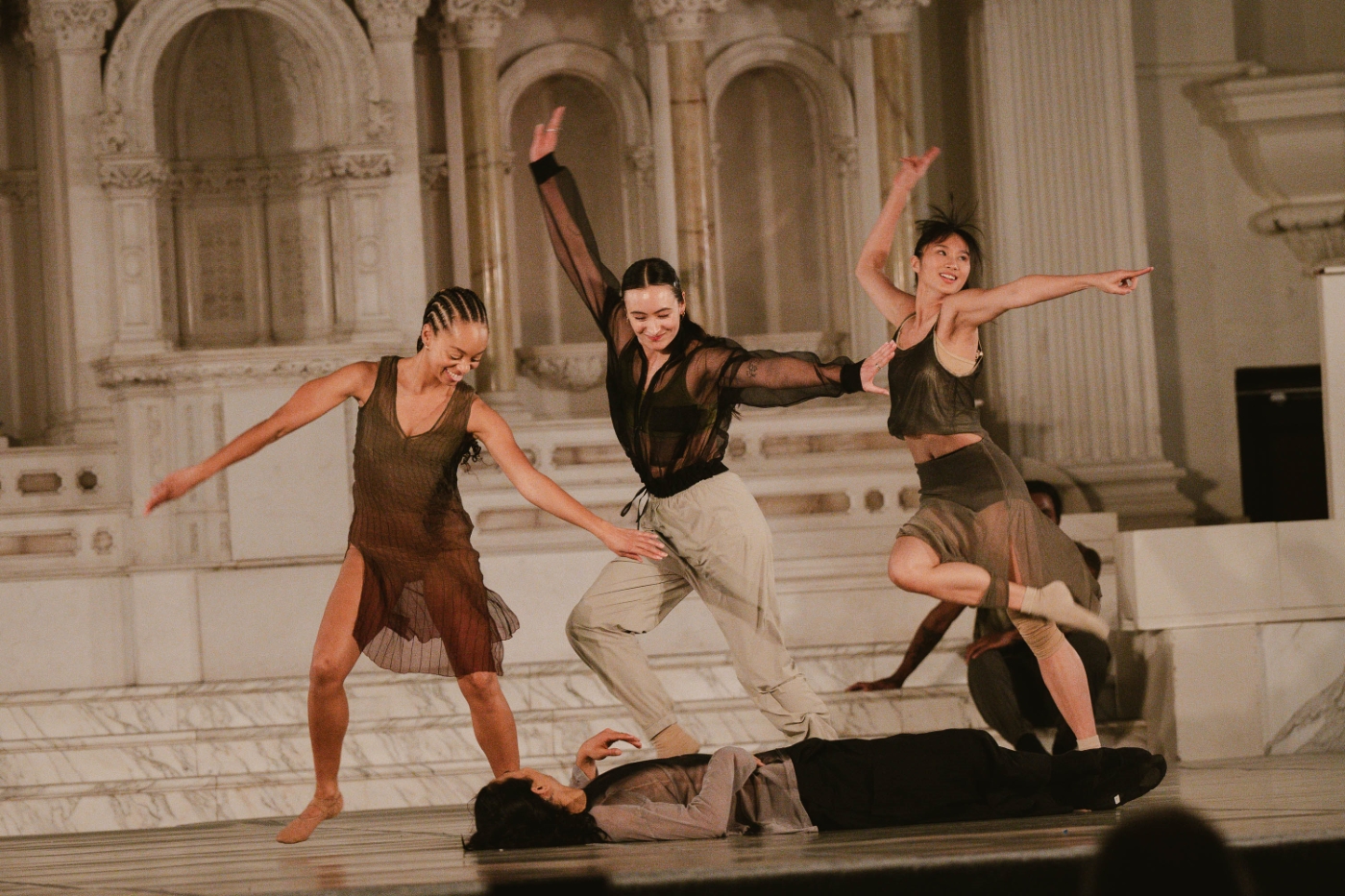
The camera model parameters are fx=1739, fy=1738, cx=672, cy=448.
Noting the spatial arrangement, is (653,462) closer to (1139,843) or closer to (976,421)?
(976,421)

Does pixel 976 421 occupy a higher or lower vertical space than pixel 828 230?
lower

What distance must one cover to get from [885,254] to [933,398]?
59cm

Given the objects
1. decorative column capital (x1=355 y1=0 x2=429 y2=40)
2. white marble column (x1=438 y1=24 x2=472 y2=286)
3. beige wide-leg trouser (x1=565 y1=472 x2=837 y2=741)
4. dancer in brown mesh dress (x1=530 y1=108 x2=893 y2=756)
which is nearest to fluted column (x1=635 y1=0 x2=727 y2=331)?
white marble column (x1=438 y1=24 x2=472 y2=286)

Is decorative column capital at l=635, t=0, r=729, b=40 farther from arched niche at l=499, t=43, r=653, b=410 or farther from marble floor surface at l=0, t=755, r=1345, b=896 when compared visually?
marble floor surface at l=0, t=755, r=1345, b=896

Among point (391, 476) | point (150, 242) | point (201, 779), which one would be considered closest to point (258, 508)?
point (201, 779)

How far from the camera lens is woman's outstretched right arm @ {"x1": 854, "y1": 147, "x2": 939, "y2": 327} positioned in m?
5.77

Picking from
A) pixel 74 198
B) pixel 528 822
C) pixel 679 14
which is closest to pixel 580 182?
pixel 679 14

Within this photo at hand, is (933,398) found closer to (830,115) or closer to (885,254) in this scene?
(885,254)

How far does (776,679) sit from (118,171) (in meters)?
6.51

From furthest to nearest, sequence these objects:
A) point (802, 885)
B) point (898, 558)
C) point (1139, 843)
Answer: point (898, 558) < point (802, 885) < point (1139, 843)

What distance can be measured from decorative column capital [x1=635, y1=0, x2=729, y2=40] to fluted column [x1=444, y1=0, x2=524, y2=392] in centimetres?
87

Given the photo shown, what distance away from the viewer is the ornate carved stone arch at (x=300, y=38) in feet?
34.0

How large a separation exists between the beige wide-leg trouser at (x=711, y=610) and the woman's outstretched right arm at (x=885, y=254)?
84cm

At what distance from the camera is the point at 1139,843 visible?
6.60ft
